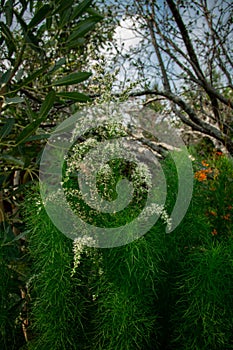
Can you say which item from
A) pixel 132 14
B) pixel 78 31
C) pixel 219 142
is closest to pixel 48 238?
pixel 78 31

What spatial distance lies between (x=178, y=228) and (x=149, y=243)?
190 mm

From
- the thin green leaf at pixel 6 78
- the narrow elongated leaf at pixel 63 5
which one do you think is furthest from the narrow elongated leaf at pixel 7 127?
the narrow elongated leaf at pixel 63 5

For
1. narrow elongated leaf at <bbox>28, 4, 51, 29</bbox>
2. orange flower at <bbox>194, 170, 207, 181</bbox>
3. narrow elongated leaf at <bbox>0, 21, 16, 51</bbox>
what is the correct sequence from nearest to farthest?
narrow elongated leaf at <bbox>28, 4, 51, 29</bbox>, narrow elongated leaf at <bbox>0, 21, 16, 51</bbox>, orange flower at <bbox>194, 170, 207, 181</bbox>

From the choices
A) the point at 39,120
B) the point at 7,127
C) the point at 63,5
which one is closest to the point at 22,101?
the point at 39,120

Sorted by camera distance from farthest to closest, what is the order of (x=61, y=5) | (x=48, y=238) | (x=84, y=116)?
(x=48, y=238) < (x=84, y=116) < (x=61, y=5)

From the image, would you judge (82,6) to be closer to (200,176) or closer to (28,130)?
(28,130)

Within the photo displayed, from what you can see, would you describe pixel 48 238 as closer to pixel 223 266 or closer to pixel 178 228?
pixel 178 228

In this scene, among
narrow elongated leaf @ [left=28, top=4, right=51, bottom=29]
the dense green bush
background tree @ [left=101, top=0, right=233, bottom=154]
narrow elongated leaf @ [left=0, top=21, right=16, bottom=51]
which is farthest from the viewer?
background tree @ [left=101, top=0, right=233, bottom=154]

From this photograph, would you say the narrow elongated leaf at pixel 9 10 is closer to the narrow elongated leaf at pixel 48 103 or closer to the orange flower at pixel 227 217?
the narrow elongated leaf at pixel 48 103

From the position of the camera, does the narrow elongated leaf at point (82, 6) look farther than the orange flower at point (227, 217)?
No

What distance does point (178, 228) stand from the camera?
1518 millimetres

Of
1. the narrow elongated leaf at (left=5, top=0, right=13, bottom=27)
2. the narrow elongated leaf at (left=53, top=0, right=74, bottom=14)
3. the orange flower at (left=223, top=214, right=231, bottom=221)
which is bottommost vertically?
the orange flower at (left=223, top=214, right=231, bottom=221)

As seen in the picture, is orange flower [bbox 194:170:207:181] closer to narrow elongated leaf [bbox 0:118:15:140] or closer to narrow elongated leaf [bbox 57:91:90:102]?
narrow elongated leaf [bbox 57:91:90:102]

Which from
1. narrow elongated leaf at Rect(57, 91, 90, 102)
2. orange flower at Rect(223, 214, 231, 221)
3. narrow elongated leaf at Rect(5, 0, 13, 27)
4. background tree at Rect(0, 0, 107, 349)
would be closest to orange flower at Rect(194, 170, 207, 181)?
orange flower at Rect(223, 214, 231, 221)
